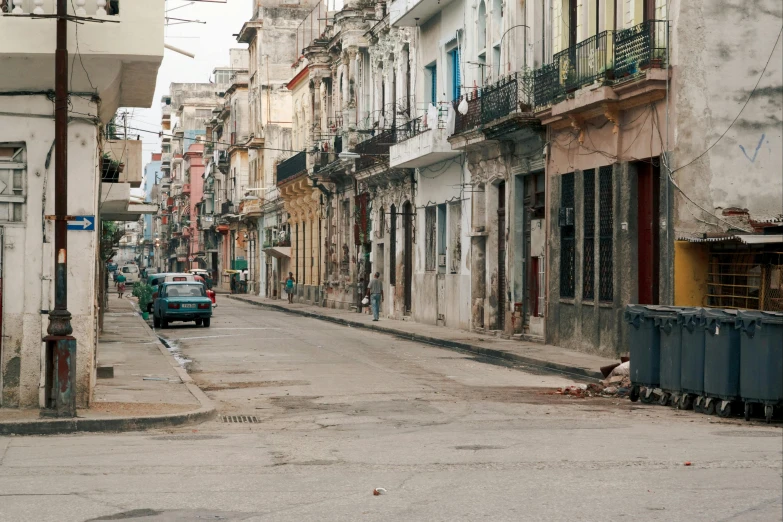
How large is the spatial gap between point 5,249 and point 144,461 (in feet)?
14.4

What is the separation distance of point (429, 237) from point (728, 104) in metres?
18.2

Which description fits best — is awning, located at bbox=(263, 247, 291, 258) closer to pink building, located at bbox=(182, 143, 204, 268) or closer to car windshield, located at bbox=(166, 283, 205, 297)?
car windshield, located at bbox=(166, 283, 205, 297)

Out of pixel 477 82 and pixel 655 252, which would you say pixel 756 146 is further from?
pixel 477 82

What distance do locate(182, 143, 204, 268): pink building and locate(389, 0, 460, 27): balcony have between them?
74605mm

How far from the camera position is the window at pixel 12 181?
13.8 meters

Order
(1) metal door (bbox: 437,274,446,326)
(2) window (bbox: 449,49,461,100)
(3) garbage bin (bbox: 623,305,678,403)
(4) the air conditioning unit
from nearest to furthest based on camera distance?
(3) garbage bin (bbox: 623,305,678,403), (4) the air conditioning unit, (2) window (bbox: 449,49,461,100), (1) metal door (bbox: 437,274,446,326)

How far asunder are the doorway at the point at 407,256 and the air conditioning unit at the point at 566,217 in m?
14.8

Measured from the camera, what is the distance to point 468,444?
37.3 ft

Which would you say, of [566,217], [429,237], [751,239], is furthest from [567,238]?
[429,237]

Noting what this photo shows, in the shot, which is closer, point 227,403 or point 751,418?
point 751,418

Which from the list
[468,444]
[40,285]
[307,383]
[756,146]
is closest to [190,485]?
[468,444]

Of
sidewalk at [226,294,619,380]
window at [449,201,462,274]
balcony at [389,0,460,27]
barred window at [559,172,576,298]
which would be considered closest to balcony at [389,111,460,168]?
window at [449,201,462,274]

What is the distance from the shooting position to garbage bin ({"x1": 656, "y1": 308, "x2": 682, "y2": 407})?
1480cm

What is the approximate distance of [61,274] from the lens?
12781 mm
